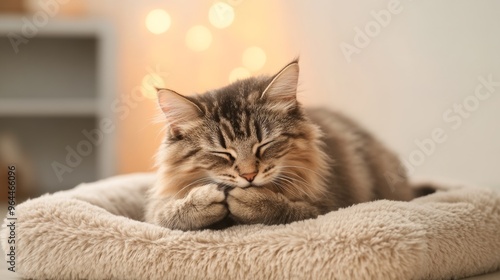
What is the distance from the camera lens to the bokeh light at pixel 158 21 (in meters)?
3.82

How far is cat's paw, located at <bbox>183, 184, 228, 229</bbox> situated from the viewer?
136 centimetres

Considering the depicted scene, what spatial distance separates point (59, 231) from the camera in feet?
4.67

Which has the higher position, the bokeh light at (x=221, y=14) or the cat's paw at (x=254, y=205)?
the bokeh light at (x=221, y=14)

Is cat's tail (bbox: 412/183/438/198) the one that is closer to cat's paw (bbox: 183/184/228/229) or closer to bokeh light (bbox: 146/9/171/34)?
cat's paw (bbox: 183/184/228/229)

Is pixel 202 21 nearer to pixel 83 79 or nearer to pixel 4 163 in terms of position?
pixel 83 79

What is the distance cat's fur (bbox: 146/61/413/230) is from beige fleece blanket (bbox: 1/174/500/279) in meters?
0.07

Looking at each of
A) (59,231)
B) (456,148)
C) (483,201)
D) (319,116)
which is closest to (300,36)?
(456,148)

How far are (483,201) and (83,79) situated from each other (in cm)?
301

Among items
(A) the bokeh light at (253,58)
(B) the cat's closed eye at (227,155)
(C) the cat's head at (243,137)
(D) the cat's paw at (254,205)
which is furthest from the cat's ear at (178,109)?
(A) the bokeh light at (253,58)

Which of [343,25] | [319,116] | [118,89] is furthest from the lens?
[118,89]

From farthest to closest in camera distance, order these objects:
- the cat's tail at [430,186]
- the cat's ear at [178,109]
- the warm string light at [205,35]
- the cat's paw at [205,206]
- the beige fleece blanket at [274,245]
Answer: the warm string light at [205,35] → the cat's tail at [430,186] → the cat's ear at [178,109] → the cat's paw at [205,206] → the beige fleece blanket at [274,245]

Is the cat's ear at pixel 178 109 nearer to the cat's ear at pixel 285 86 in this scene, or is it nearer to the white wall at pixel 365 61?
the cat's ear at pixel 285 86

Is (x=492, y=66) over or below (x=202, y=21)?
below

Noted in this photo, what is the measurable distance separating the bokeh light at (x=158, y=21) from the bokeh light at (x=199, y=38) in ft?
0.57
